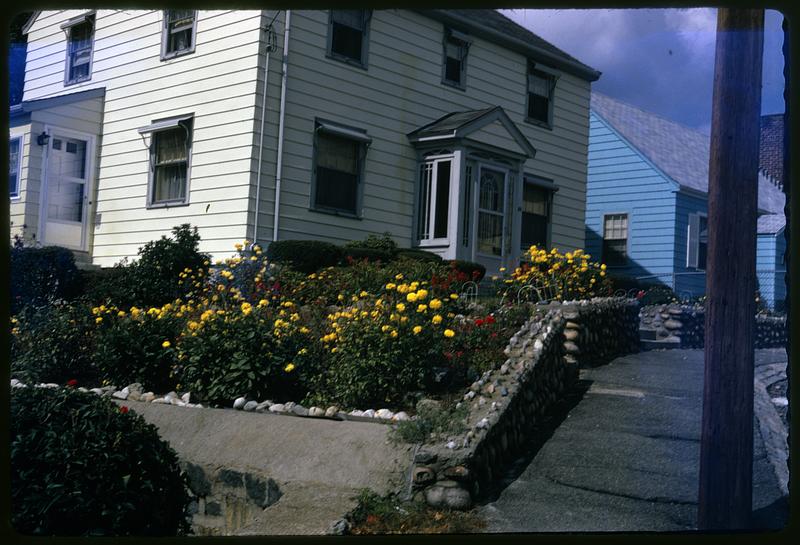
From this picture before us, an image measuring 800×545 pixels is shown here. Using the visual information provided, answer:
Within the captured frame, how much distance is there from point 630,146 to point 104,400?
458 cm

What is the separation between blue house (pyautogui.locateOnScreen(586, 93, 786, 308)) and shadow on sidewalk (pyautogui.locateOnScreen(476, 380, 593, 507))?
3.59ft

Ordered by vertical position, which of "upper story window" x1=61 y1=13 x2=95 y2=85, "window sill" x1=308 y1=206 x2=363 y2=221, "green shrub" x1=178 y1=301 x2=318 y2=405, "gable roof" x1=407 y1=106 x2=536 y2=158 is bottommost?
"green shrub" x1=178 y1=301 x2=318 y2=405

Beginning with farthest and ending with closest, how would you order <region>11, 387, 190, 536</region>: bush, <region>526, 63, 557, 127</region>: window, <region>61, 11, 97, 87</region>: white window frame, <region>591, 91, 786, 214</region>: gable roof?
<region>526, 63, 557, 127</region>: window, <region>61, 11, 97, 87</region>: white window frame, <region>591, 91, 786, 214</region>: gable roof, <region>11, 387, 190, 536</region>: bush

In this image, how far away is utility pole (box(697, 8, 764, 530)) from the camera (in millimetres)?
4719

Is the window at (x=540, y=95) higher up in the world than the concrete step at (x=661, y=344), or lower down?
higher up

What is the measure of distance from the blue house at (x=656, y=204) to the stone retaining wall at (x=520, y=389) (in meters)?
0.51

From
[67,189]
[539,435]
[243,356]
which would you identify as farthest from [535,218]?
[67,189]

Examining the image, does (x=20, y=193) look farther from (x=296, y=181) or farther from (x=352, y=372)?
(x=352, y=372)

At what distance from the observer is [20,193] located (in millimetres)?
5980

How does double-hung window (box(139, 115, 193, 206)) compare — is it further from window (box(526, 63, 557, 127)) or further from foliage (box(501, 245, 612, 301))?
window (box(526, 63, 557, 127))

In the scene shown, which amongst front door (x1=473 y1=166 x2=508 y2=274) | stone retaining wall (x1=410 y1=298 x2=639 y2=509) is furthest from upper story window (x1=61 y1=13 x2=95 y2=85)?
stone retaining wall (x1=410 y1=298 x2=639 y2=509)

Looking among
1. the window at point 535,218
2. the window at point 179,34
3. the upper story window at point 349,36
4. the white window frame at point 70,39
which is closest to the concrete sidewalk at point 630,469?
the window at point 535,218

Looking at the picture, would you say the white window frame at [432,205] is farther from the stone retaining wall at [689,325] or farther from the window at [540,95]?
the stone retaining wall at [689,325]

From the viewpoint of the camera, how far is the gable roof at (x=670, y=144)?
202 inches
